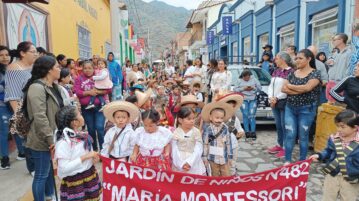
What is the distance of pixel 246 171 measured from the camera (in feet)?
16.9

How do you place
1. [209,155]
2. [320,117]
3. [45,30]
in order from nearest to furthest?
[209,155] < [320,117] < [45,30]

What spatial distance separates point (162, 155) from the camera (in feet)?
11.9

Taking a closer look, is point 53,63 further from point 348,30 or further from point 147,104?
point 348,30

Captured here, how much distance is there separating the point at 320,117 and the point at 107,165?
4.00 metres

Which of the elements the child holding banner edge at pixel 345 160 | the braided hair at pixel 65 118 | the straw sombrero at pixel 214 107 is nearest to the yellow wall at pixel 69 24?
the braided hair at pixel 65 118

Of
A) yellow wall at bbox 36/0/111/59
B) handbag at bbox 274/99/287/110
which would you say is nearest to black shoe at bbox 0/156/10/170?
yellow wall at bbox 36/0/111/59

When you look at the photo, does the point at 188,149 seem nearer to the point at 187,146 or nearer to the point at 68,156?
the point at 187,146

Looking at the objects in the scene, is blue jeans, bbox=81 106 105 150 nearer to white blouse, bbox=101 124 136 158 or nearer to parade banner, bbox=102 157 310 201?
white blouse, bbox=101 124 136 158

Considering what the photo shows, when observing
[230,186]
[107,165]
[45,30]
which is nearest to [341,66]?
[230,186]

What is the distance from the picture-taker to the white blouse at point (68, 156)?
2.96 meters

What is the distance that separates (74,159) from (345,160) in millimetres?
2546

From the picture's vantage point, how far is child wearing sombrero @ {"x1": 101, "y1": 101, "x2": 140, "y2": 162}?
3688 millimetres

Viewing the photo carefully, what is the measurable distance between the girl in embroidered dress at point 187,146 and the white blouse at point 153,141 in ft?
0.38

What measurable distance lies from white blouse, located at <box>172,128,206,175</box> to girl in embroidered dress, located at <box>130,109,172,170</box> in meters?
0.08
